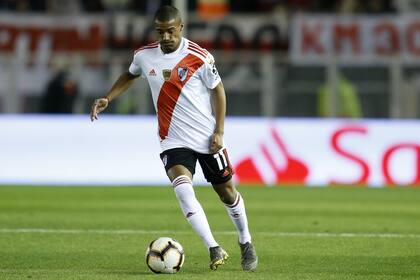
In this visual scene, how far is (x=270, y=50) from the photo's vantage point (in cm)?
2475

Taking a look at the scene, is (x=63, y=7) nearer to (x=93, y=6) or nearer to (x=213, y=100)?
(x=93, y=6)

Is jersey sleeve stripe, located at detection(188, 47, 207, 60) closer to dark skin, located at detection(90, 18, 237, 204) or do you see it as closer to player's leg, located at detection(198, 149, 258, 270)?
dark skin, located at detection(90, 18, 237, 204)

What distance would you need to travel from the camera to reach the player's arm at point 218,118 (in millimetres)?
9336

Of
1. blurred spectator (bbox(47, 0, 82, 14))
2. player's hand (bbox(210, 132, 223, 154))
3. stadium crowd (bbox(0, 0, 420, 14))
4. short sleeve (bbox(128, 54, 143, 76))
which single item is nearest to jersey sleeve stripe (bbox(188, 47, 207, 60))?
short sleeve (bbox(128, 54, 143, 76))

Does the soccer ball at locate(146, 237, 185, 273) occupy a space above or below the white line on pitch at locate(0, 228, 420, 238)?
above

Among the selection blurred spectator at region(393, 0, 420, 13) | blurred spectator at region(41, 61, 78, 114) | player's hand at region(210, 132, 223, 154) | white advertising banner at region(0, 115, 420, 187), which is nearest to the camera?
player's hand at region(210, 132, 223, 154)

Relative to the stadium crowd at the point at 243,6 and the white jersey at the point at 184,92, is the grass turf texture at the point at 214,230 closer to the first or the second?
the white jersey at the point at 184,92

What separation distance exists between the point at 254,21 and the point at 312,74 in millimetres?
3055

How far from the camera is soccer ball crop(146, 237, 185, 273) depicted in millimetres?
9109

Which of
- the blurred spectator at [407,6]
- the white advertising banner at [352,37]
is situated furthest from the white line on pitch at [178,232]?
the blurred spectator at [407,6]

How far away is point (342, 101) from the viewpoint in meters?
21.5

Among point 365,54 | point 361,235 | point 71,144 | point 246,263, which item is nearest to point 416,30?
point 365,54

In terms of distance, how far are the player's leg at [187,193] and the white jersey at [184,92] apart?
0.12 meters

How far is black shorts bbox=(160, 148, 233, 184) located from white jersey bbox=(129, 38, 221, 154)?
0.05 m
